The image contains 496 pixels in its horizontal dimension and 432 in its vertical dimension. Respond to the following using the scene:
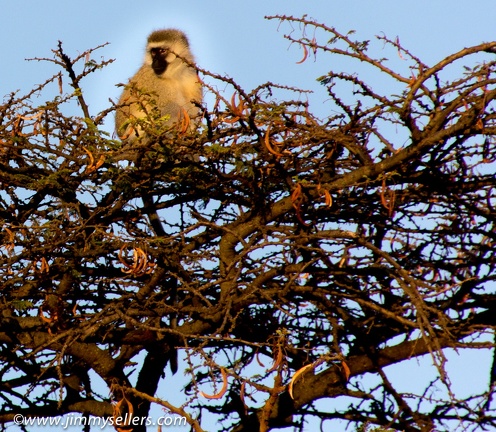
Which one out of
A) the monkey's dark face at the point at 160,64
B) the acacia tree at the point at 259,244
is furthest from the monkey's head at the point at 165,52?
the acacia tree at the point at 259,244

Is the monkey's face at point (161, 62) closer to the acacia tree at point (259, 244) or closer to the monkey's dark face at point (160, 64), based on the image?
the monkey's dark face at point (160, 64)

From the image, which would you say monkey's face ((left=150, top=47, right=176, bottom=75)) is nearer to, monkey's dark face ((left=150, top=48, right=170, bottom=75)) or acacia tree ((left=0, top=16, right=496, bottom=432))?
monkey's dark face ((left=150, top=48, right=170, bottom=75))

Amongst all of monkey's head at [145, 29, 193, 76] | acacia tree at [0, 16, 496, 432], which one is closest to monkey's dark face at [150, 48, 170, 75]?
monkey's head at [145, 29, 193, 76]

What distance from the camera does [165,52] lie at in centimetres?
725

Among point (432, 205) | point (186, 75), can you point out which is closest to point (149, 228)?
point (432, 205)

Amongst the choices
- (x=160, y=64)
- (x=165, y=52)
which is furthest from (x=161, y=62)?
(x=165, y=52)

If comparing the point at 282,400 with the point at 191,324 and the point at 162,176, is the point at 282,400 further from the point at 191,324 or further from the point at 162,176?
the point at 162,176

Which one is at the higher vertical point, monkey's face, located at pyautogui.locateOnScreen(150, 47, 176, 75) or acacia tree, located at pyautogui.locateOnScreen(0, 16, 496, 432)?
monkey's face, located at pyautogui.locateOnScreen(150, 47, 176, 75)

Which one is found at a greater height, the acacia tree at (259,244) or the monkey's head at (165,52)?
the monkey's head at (165,52)

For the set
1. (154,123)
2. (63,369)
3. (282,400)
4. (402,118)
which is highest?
(154,123)

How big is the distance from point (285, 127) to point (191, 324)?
113cm

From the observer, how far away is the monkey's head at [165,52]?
7.48 meters

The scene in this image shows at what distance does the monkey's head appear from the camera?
294 inches

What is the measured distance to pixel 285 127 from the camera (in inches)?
151
